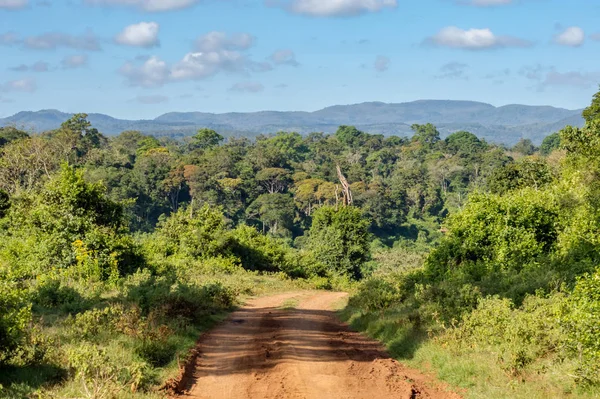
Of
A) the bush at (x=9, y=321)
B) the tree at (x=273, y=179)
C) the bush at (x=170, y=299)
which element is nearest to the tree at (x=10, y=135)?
the tree at (x=273, y=179)

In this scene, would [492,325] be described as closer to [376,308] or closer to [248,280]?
[376,308]

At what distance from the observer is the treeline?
1030 cm

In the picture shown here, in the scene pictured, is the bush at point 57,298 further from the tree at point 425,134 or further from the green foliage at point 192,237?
the tree at point 425,134

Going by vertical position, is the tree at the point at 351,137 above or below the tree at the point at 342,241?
above

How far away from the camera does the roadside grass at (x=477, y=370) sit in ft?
32.5

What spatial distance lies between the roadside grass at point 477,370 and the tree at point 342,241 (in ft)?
113

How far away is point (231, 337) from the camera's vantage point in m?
16.1

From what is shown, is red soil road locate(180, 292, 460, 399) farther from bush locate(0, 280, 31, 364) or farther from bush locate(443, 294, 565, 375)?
bush locate(0, 280, 31, 364)

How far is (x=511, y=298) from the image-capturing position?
16.0 metres

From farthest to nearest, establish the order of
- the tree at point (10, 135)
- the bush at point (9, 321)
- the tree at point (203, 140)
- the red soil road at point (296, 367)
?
the tree at point (203, 140), the tree at point (10, 135), the red soil road at point (296, 367), the bush at point (9, 321)

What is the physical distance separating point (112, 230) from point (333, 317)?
8.96 m

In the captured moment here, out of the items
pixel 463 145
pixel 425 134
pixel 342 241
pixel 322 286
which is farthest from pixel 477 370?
pixel 425 134

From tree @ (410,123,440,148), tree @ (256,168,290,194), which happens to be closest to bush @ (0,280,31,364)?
tree @ (256,168,290,194)

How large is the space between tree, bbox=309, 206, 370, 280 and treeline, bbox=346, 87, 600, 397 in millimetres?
19743
